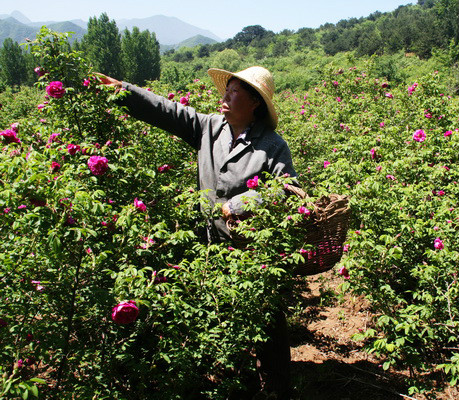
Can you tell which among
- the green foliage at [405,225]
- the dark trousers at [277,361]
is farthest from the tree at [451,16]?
the dark trousers at [277,361]

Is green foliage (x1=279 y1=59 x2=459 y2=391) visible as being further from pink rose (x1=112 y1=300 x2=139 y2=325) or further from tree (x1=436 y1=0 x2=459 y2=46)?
tree (x1=436 y1=0 x2=459 y2=46)

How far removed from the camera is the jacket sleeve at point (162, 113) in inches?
86.1

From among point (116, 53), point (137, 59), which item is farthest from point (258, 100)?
point (116, 53)

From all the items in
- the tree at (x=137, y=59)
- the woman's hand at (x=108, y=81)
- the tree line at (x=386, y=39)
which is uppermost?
the tree line at (x=386, y=39)

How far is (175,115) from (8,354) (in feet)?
5.06

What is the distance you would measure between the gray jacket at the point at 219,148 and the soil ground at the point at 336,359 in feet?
3.10

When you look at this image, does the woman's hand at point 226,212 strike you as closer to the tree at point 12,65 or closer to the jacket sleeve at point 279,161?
the jacket sleeve at point 279,161

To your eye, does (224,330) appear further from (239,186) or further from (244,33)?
(244,33)

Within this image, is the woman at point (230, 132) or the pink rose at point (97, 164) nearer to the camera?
the pink rose at point (97, 164)

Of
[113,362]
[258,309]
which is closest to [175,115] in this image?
[258,309]

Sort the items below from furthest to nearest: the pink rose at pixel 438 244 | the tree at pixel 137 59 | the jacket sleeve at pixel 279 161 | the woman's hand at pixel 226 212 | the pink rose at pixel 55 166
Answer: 1. the tree at pixel 137 59
2. the jacket sleeve at pixel 279 161
3. the pink rose at pixel 438 244
4. the woman's hand at pixel 226 212
5. the pink rose at pixel 55 166

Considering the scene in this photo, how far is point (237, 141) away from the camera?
226 cm

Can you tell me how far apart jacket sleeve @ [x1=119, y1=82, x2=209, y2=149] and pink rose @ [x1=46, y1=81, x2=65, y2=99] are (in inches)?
13.6

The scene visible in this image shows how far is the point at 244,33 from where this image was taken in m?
86.5
